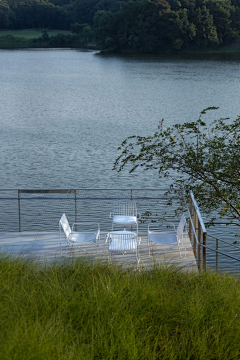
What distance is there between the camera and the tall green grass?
3.93 m

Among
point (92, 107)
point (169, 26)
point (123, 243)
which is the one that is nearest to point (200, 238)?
point (123, 243)

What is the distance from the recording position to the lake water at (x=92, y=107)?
19953 mm

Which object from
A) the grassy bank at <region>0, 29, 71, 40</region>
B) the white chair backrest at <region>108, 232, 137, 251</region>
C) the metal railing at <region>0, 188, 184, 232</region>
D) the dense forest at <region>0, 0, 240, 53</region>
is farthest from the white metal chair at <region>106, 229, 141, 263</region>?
the grassy bank at <region>0, 29, 71, 40</region>

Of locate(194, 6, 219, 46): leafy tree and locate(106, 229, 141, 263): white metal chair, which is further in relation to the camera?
locate(194, 6, 219, 46): leafy tree

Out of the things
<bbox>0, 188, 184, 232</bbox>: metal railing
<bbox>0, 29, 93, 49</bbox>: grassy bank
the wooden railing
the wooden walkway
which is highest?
<bbox>0, 29, 93, 49</bbox>: grassy bank

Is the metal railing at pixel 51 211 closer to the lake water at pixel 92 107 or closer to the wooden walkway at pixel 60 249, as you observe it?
the lake water at pixel 92 107

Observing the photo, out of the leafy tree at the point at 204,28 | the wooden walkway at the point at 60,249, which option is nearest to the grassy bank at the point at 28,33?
the leafy tree at the point at 204,28

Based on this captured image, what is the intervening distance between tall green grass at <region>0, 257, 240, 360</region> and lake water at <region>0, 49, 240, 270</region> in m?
12.9

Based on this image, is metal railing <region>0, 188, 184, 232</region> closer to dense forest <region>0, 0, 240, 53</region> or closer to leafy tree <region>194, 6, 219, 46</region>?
dense forest <region>0, 0, 240, 53</region>

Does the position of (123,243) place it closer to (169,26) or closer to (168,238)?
(168,238)

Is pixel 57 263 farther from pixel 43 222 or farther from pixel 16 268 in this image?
pixel 43 222

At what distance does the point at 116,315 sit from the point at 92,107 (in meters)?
31.8

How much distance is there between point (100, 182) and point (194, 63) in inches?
1785

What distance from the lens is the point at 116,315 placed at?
4.41 m
